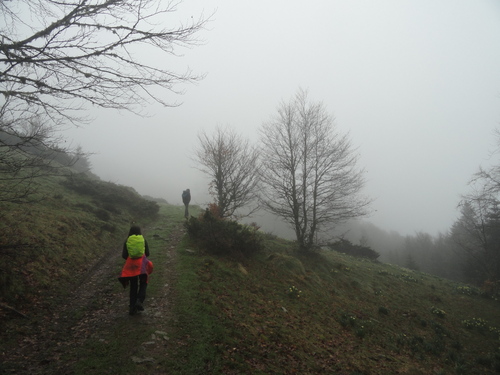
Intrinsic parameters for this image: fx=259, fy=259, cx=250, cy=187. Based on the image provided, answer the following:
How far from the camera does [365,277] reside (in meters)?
15.4

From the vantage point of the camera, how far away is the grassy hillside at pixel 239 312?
17.3 feet

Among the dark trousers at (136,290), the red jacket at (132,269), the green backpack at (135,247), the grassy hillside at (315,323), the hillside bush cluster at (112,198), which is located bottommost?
the grassy hillside at (315,323)

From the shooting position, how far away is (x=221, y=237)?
A: 1224cm

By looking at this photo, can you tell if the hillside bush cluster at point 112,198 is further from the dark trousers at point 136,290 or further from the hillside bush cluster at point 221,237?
the dark trousers at point 136,290

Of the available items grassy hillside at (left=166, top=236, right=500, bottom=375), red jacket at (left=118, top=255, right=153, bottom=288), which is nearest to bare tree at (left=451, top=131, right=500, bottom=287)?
grassy hillside at (left=166, top=236, right=500, bottom=375)

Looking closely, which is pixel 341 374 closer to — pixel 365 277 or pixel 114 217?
pixel 365 277

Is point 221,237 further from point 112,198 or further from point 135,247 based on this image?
point 112,198

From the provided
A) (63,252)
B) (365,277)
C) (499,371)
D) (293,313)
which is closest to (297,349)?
(293,313)

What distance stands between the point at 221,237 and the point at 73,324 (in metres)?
6.96

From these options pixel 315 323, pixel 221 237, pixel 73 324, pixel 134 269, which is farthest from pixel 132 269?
pixel 221 237

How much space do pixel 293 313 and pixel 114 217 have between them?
1182 cm

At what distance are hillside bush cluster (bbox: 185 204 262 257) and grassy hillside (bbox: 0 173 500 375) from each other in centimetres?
54

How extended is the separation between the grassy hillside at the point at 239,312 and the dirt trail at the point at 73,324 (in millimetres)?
59

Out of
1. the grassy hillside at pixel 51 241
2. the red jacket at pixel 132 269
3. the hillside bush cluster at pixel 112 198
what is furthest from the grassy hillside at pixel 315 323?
the hillside bush cluster at pixel 112 198
